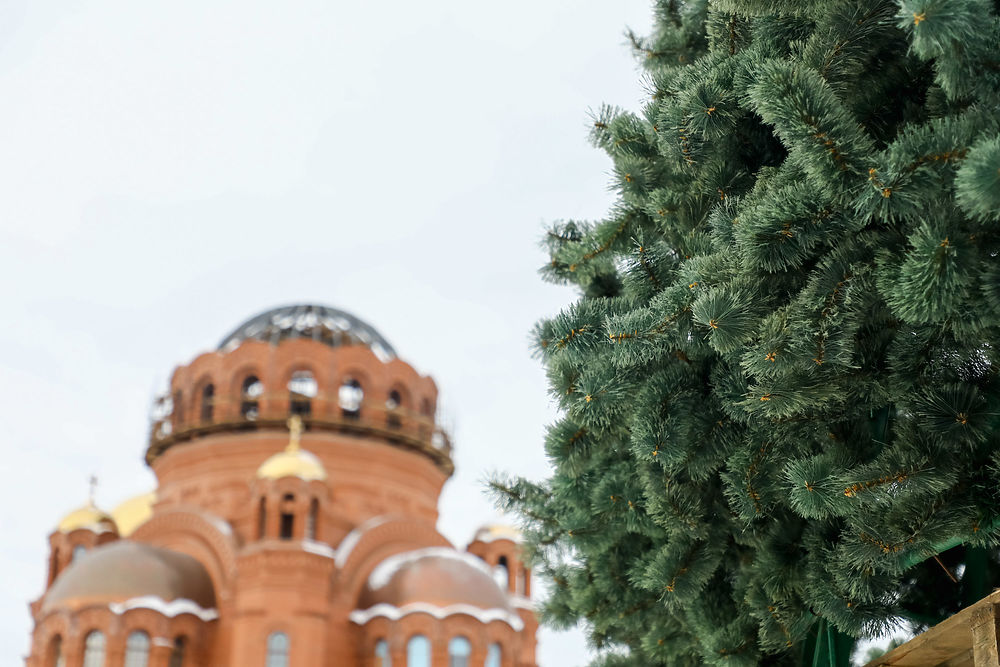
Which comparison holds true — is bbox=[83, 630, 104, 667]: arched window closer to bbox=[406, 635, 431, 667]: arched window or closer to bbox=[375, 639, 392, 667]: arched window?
bbox=[375, 639, 392, 667]: arched window

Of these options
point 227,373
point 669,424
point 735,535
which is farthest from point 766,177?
point 227,373

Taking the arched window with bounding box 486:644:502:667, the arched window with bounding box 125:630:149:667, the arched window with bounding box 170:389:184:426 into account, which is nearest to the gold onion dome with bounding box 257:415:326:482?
the arched window with bounding box 170:389:184:426

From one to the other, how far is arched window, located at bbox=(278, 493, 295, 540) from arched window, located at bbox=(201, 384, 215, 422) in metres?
3.78

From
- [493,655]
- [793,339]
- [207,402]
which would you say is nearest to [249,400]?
[207,402]

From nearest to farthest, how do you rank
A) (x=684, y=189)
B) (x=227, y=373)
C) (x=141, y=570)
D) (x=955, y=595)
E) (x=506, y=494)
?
(x=684, y=189) → (x=955, y=595) → (x=506, y=494) → (x=141, y=570) → (x=227, y=373)

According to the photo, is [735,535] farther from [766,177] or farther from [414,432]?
[414,432]

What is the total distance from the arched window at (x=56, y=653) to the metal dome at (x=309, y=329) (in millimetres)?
8232

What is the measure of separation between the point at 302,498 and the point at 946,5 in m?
22.9

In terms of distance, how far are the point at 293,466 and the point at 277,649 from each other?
398 cm

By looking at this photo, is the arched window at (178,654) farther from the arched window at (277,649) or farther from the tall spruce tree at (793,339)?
the tall spruce tree at (793,339)

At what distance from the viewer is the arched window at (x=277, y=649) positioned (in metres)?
24.4

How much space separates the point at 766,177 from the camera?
5086mm

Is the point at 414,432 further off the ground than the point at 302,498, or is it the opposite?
the point at 414,432

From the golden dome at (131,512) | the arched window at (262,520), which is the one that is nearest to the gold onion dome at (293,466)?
the arched window at (262,520)
